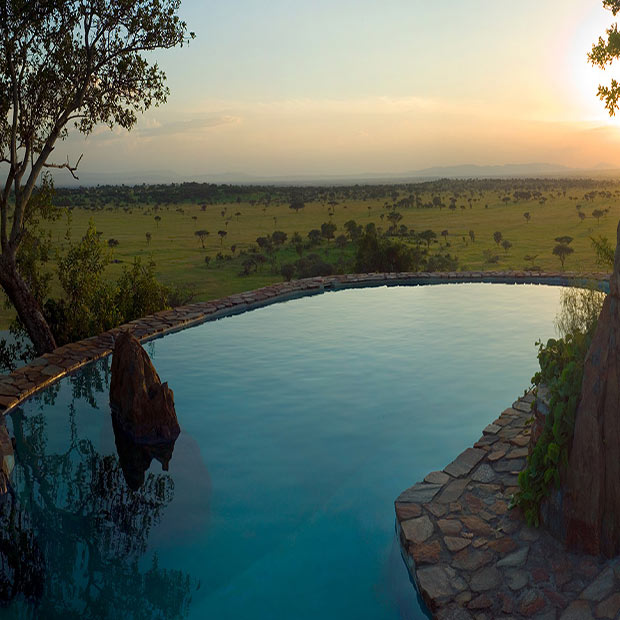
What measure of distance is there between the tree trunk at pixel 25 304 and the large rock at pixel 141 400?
470cm

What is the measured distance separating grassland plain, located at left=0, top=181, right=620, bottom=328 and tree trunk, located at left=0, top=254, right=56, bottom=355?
6.09 metres

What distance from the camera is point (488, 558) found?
5.68 m

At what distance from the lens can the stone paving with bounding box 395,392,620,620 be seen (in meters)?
5.00

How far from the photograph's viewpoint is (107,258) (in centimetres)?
1553

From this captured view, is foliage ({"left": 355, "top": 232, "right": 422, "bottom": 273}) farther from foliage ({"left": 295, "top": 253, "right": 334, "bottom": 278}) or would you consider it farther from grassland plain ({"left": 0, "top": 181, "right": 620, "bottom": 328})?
grassland plain ({"left": 0, "top": 181, "right": 620, "bottom": 328})

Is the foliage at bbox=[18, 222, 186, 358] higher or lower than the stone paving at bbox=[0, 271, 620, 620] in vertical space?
higher

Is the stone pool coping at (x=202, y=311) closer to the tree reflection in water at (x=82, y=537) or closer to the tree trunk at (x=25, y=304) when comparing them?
the tree trunk at (x=25, y=304)

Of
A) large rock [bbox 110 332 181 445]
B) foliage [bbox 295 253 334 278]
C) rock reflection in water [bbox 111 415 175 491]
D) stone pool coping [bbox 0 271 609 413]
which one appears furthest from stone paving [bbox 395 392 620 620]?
foliage [bbox 295 253 334 278]

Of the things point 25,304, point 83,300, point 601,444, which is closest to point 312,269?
point 83,300

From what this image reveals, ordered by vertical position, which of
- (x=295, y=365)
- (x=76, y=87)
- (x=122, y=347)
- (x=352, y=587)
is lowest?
(x=352, y=587)

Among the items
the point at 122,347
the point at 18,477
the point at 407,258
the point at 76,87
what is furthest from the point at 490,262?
the point at 18,477

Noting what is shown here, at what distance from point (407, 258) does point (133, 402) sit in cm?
1777

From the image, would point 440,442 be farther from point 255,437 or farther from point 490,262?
point 490,262

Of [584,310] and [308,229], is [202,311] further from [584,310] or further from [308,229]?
[308,229]
